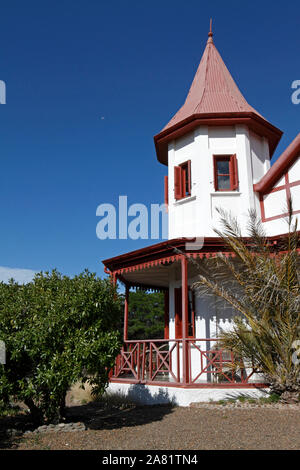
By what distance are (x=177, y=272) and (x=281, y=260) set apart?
14.3 ft

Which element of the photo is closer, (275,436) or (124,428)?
(275,436)

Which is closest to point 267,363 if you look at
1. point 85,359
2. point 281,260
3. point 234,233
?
point 281,260

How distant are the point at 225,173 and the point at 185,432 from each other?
25.9 feet

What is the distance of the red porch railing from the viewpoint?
8758 millimetres

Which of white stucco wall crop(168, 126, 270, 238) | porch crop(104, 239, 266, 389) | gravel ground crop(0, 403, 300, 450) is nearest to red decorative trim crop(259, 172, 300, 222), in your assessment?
white stucco wall crop(168, 126, 270, 238)

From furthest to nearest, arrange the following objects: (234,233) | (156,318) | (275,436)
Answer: (156,318) < (234,233) < (275,436)

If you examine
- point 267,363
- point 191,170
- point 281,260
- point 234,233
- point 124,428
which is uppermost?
point 191,170

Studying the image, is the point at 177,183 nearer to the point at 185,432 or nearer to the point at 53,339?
the point at 53,339

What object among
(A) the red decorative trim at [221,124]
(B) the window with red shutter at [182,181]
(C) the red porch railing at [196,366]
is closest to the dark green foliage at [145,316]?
(C) the red porch railing at [196,366]

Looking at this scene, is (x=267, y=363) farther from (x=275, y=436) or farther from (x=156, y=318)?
(x=156, y=318)

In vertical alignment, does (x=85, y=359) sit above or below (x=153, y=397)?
above

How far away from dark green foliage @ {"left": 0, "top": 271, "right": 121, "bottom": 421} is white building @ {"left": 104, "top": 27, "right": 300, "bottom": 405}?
10.2 ft

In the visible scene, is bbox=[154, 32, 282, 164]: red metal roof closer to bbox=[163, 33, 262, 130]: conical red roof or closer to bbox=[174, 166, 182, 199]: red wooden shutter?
bbox=[163, 33, 262, 130]: conical red roof

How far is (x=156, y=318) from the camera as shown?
86.1 ft
